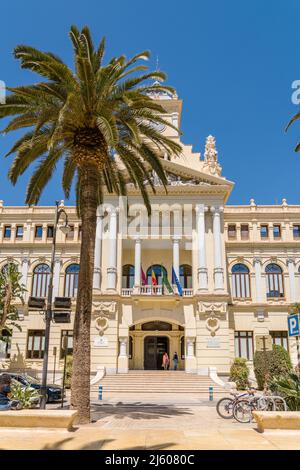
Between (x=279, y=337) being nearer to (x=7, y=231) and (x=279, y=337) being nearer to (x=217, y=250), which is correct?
(x=217, y=250)

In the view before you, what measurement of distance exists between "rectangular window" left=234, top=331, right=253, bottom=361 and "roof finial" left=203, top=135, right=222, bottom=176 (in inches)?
539

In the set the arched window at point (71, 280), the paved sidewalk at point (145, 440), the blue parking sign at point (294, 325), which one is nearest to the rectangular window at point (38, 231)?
the arched window at point (71, 280)

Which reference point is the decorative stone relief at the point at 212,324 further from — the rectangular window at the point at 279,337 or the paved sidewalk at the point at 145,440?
the paved sidewalk at the point at 145,440

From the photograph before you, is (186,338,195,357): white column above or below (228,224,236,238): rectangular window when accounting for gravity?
below

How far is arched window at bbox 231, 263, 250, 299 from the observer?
37.5 m

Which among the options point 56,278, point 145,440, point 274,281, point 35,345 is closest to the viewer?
point 145,440

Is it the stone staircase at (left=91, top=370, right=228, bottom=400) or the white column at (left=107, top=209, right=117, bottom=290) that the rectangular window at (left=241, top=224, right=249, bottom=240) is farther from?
the stone staircase at (left=91, top=370, right=228, bottom=400)

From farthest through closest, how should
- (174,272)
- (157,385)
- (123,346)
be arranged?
(174,272) → (123,346) → (157,385)

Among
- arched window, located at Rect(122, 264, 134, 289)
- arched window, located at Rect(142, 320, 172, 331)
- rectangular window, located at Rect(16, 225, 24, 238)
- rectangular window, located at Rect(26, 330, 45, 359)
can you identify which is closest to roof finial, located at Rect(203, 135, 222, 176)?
arched window, located at Rect(122, 264, 134, 289)

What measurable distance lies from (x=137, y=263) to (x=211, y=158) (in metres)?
11.3

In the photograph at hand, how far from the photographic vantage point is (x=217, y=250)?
114 ft

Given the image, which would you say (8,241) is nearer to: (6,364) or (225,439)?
(6,364)

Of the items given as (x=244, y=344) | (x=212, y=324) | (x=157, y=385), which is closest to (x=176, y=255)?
(x=212, y=324)
